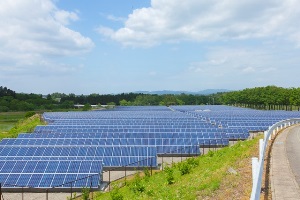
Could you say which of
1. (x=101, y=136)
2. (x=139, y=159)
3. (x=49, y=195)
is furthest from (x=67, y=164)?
(x=101, y=136)

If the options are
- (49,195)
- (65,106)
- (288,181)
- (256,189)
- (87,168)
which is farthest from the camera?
(65,106)

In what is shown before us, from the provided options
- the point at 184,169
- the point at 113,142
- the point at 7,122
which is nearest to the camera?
the point at 184,169

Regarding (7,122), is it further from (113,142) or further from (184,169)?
(184,169)

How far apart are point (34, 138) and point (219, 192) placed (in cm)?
3211

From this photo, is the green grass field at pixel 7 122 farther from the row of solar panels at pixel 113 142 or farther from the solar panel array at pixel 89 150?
the solar panel array at pixel 89 150

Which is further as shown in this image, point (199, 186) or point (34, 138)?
point (34, 138)

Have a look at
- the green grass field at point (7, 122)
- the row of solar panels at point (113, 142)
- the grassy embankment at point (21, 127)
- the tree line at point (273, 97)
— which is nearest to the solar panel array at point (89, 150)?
the row of solar panels at point (113, 142)

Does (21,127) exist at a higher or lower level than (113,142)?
lower

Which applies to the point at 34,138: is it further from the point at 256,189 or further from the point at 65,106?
the point at 65,106

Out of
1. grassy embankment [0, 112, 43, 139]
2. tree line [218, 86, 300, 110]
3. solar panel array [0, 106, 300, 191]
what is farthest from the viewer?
tree line [218, 86, 300, 110]

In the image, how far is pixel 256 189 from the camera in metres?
8.48

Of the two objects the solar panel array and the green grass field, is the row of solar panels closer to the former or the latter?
the solar panel array

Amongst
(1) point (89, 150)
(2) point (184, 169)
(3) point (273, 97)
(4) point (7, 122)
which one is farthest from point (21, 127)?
(3) point (273, 97)

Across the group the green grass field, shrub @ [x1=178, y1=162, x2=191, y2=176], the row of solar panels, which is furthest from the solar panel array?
the green grass field
